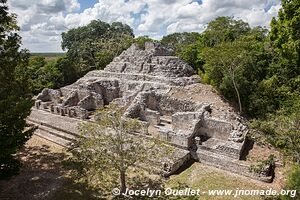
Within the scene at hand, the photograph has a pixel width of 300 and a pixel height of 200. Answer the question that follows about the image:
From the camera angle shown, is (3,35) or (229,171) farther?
(229,171)

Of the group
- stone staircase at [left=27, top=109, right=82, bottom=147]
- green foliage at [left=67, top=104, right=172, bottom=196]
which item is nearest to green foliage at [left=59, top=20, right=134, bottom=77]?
stone staircase at [left=27, top=109, right=82, bottom=147]

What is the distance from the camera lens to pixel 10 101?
10312 mm

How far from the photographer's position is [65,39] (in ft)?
180

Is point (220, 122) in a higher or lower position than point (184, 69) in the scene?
lower

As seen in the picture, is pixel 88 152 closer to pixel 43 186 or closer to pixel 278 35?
pixel 43 186

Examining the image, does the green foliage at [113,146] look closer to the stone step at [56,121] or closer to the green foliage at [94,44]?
the stone step at [56,121]

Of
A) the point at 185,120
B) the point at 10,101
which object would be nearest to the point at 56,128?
the point at 10,101

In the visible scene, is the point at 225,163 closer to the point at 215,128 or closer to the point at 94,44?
the point at 215,128

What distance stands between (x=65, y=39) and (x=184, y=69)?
127 feet

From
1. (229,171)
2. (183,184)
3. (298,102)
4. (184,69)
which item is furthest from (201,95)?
(183,184)

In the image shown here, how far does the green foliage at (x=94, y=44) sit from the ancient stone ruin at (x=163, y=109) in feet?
33.6

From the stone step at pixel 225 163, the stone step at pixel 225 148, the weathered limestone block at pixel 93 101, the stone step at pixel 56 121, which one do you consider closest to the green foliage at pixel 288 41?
the stone step at pixel 225 148

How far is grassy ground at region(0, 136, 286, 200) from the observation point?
440 inches

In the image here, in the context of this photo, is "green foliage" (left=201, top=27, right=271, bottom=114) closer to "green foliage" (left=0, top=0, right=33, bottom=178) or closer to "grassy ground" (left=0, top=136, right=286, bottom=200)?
"grassy ground" (left=0, top=136, right=286, bottom=200)
